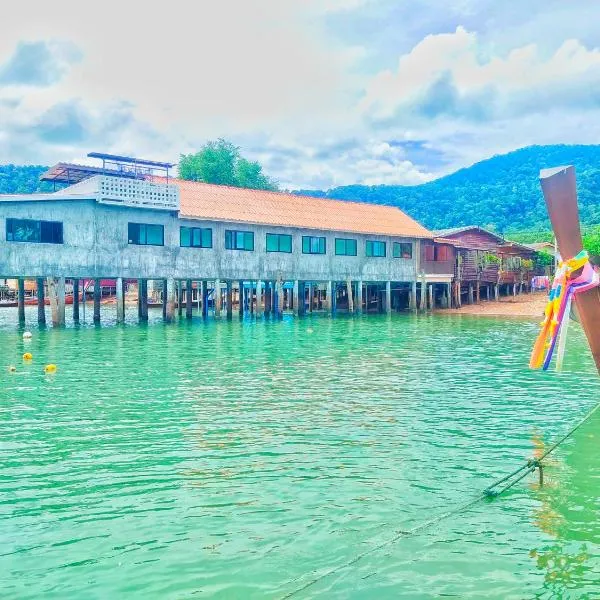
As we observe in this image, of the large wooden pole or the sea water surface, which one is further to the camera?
the sea water surface

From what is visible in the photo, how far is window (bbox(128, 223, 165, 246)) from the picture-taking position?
31938 mm

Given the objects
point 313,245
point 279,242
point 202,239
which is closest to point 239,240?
point 202,239

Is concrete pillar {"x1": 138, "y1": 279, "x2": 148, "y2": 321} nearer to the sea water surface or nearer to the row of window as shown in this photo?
the row of window

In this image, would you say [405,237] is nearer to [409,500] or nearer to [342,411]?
[342,411]

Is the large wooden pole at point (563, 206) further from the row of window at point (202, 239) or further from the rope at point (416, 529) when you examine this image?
the row of window at point (202, 239)

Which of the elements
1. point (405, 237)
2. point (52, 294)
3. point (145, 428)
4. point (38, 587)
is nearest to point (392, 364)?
point (145, 428)

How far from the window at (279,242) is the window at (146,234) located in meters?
6.55

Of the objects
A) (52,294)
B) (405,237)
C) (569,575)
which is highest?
(405,237)

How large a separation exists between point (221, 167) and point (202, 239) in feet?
85.9

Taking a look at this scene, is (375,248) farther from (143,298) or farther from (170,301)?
(143,298)

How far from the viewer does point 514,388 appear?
14.9 meters

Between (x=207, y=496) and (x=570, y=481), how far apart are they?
443cm

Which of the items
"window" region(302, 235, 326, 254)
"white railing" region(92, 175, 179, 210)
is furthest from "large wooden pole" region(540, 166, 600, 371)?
"window" region(302, 235, 326, 254)

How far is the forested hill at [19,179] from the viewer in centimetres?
8744
